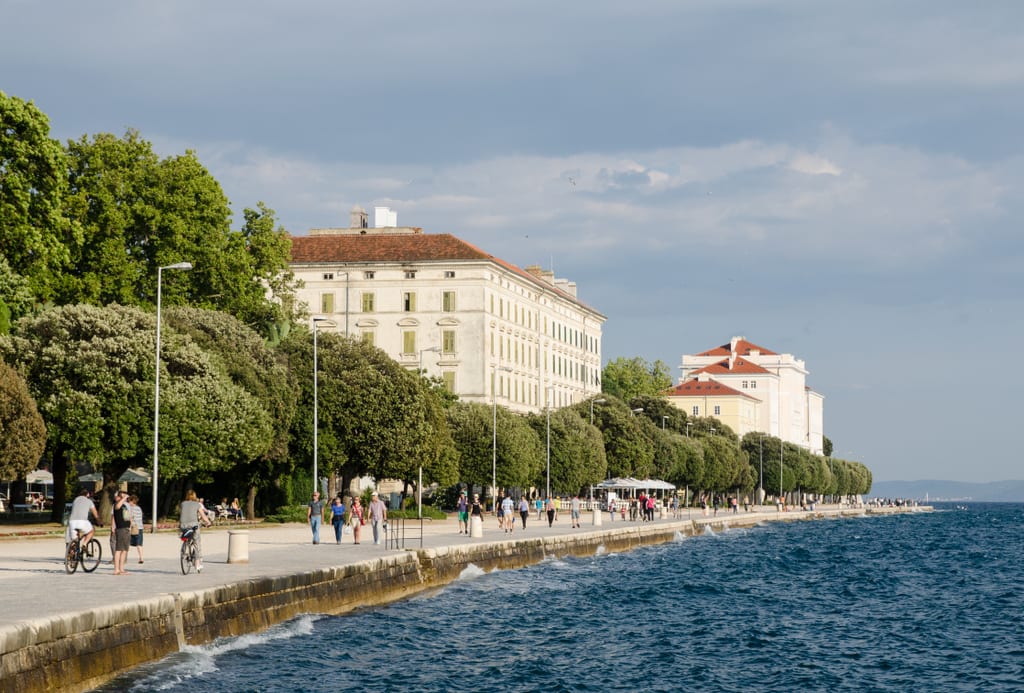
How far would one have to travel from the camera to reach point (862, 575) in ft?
203

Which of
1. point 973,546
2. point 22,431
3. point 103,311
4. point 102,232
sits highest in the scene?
point 102,232

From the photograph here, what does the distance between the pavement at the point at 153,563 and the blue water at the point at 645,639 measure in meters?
1.80

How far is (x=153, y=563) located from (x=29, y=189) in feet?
74.9

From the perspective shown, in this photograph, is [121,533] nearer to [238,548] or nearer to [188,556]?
[188,556]

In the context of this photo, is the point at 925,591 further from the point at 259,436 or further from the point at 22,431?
the point at 22,431

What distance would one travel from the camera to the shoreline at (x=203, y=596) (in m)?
22.0

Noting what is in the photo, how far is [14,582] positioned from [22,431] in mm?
20845

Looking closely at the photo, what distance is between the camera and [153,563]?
1470 inches

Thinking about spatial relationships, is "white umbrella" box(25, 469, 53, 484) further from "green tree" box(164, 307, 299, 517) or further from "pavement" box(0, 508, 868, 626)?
"pavement" box(0, 508, 868, 626)

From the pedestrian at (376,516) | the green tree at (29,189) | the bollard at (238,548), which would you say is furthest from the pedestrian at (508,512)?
the bollard at (238,548)

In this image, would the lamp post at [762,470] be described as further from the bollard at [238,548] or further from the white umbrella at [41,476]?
the bollard at [238,548]

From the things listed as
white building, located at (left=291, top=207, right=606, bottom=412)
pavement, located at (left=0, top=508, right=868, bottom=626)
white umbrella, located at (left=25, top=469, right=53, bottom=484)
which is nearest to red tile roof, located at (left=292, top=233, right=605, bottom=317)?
white building, located at (left=291, top=207, right=606, bottom=412)

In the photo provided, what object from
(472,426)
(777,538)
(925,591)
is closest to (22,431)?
(925,591)

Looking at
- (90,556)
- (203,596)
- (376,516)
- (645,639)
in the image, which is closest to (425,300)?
(376,516)
